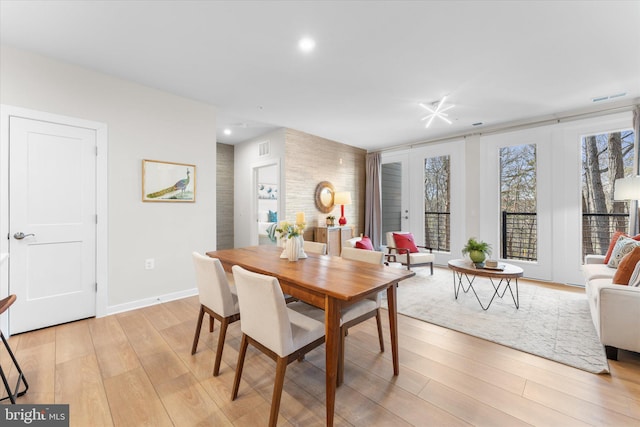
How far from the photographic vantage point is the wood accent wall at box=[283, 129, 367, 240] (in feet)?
15.8

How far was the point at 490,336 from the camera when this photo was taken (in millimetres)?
2445

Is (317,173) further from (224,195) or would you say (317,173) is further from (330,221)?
(224,195)

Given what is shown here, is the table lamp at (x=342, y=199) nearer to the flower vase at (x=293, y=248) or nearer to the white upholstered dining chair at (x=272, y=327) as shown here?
the flower vase at (x=293, y=248)

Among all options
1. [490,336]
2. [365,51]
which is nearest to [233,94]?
[365,51]

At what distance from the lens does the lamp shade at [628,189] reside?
3.03 meters

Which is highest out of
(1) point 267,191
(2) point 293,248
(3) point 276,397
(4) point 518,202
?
(1) point 267,191

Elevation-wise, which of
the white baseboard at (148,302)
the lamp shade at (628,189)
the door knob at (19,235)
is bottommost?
the white baseboard at (148,302)

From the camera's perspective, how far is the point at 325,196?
5.45 meters

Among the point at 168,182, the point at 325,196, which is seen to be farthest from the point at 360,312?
the point at 325,196

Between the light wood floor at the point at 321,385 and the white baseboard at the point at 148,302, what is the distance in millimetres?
517

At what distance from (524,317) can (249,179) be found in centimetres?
488

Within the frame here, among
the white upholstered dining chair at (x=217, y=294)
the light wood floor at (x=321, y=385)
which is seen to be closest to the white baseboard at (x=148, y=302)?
the light wood floor at (x=321, y=385)

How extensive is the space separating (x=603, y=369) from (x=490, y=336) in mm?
711

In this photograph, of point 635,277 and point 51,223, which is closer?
point 635,277
